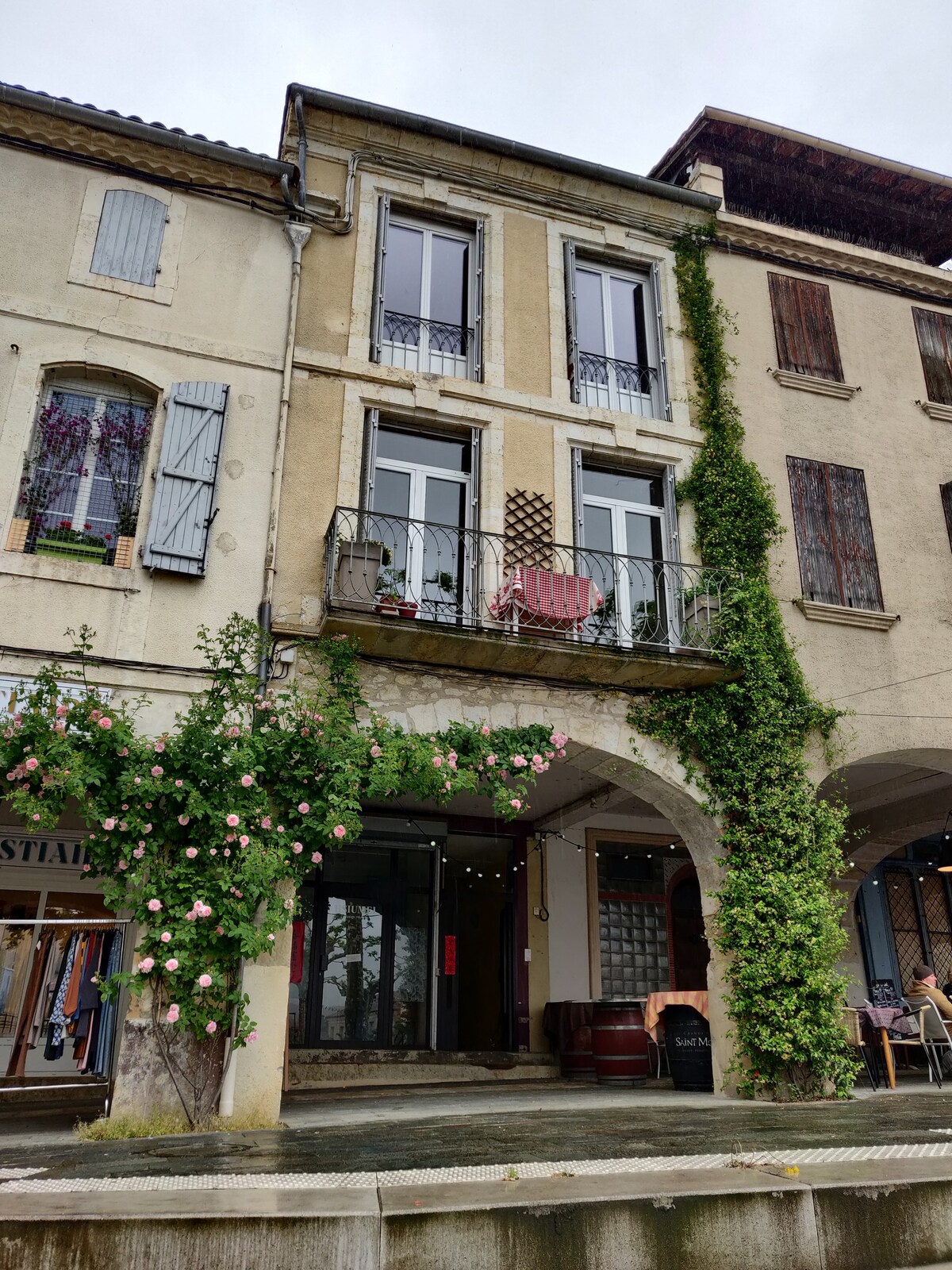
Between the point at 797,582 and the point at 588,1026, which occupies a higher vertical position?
the point at 797,582

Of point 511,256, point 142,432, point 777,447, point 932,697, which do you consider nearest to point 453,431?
point 511,256

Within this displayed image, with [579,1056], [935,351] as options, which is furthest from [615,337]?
[579,1056]

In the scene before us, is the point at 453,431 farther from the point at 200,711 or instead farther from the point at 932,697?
the point at 932,697

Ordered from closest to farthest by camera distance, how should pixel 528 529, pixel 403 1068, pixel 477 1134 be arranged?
1. pixel 477 1134
2. pixel 528 529
3. pixel 403 1068

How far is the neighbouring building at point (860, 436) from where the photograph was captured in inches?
373

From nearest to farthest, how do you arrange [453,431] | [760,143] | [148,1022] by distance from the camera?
1. [148,1022]
2. [453,431]
3. [760,143]

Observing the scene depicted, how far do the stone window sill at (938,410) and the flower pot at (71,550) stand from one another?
8.90 m

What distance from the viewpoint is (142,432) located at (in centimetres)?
817

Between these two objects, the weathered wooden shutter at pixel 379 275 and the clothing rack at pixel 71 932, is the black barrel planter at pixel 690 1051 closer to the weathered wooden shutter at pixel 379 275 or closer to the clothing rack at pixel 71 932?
the clothing rack at pixel 71 932

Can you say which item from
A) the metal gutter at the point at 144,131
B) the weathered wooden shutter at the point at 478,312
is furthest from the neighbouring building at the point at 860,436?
the metal gutter at the point at 144,131

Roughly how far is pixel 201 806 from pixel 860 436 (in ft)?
26.4

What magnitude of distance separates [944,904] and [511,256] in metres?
10.6

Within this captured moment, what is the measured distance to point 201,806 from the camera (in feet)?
20.9

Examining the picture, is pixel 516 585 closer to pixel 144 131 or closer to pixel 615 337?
pixel 615 337
